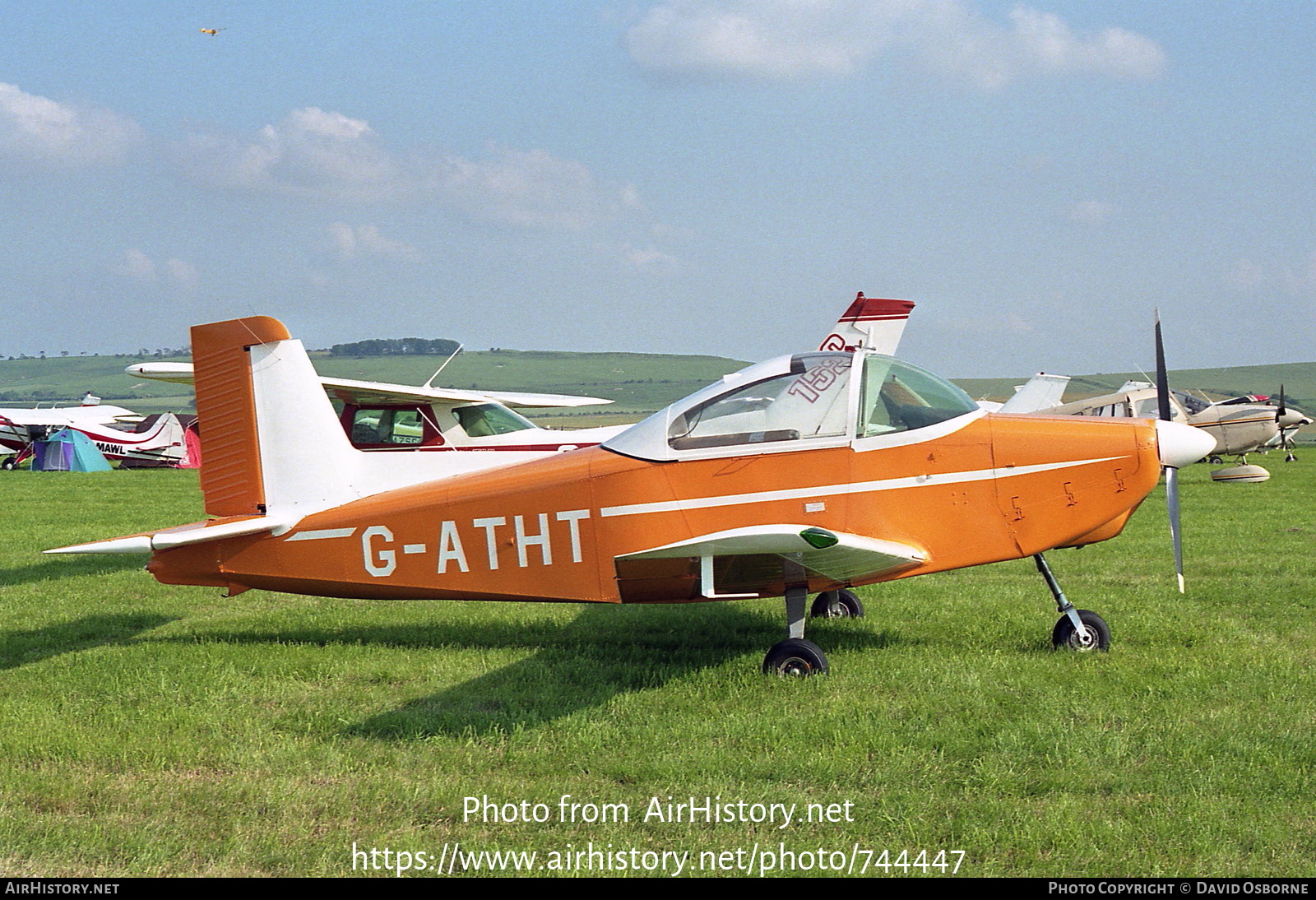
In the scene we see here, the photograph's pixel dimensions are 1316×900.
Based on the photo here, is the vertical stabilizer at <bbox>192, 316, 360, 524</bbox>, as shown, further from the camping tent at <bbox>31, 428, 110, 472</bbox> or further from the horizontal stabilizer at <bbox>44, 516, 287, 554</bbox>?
the camping tent at <bbox>31, 428, 110, 472</bbox>

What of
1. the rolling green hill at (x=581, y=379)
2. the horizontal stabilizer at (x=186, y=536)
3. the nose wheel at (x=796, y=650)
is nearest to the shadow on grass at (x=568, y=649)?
the nose wheel at (x=796, y=650)

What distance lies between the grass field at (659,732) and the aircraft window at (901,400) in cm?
153

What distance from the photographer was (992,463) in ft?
20.4

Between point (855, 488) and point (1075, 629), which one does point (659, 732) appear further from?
point (1075, 629)

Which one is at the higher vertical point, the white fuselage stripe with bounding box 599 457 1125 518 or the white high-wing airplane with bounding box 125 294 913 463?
the white high-wing airplane with bounding box 125 294 913 463

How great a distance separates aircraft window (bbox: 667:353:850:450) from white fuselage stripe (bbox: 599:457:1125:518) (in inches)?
12.5

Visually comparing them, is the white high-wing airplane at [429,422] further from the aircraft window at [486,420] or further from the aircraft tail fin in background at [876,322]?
the aircraft tail fin in background at [876,322]

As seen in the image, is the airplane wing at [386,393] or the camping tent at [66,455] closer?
the airplane wing at [386,393]

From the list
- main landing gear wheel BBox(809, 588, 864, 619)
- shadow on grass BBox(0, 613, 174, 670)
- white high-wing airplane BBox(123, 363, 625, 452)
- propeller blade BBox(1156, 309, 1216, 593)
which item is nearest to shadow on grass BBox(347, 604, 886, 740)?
main landing gear wheel BBox(809, 588, 864, 619)

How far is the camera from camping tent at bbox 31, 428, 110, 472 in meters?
32.7

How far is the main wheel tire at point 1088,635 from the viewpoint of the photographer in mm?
6805

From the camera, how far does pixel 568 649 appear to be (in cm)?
732

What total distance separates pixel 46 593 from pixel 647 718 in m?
7.26
